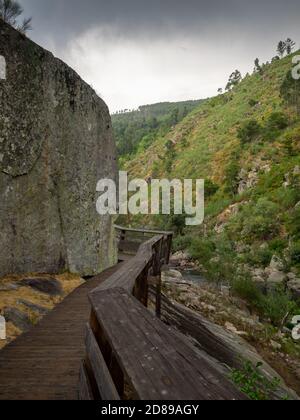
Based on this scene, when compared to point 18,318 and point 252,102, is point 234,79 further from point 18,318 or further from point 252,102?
point 18,318

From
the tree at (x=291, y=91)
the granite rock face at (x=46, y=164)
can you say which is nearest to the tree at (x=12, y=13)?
the granite rock face at (x=46, y=164)

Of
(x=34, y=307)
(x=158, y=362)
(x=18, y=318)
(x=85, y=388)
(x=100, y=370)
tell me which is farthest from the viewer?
(x=34, y=307)

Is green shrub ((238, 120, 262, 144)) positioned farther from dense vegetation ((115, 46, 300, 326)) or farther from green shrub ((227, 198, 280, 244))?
green shrub ((227, 198, 280, 244))

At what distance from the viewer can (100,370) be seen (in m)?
2.01

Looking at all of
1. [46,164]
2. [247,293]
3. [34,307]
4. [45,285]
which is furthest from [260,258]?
[34,307]

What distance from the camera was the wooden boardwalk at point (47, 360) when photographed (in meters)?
3.52

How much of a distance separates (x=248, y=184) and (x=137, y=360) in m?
58.0

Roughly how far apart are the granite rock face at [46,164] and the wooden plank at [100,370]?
4.89 metres

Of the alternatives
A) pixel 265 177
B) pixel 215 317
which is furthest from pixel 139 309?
pixel 265 177

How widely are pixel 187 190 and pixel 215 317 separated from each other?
60.0m

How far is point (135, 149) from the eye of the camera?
4956 inches

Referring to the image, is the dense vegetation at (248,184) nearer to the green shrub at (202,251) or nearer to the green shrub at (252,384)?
the green shrub at (202,251)
